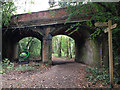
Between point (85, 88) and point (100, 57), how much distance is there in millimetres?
5013

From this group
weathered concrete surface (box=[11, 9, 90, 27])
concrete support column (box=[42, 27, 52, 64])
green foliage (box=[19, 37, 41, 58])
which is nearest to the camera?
weathered concrete surface (box=[11, 9, 90, 27])

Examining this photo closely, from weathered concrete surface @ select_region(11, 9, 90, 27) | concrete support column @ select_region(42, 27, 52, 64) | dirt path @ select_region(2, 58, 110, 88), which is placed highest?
weathered concrete surface @ select_region(11, 9, 90, 27)

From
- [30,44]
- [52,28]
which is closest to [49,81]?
[52,28]

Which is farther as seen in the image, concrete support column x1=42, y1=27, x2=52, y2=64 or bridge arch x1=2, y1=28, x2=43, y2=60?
bridge arch x1=2, y1=28, x2=43, y2=60

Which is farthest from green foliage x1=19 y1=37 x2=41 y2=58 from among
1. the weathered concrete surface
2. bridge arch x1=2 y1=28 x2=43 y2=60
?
the weathered concrete surface

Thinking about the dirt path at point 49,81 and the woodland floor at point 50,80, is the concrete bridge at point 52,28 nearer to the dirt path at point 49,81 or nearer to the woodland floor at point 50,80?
the woodland floor at point 50,80

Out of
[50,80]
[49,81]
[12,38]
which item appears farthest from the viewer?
[12,38]

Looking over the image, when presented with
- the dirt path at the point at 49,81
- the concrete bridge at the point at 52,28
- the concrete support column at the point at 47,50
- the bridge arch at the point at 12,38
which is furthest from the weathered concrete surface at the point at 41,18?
the dirt path at the point at 49,81

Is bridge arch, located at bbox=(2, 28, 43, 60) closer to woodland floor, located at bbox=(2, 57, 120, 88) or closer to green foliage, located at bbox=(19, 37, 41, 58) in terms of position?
green foliage, located at bbox=(19, 37, 41, 58)

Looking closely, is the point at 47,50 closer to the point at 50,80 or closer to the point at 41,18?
the point at 41,18

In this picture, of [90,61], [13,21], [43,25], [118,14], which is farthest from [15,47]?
[118,14]

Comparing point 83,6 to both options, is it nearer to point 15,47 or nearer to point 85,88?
point 85,88

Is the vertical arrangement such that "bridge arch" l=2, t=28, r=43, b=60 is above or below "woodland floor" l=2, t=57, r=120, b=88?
above

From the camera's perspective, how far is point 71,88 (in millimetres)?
3838
